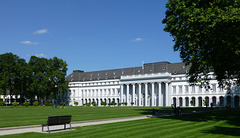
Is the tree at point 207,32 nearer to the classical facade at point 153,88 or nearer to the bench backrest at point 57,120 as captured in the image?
the bench backrest at point 57,120

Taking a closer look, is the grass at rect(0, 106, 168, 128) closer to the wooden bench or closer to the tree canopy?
the wooden bench

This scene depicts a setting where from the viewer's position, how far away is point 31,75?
91.4 meters

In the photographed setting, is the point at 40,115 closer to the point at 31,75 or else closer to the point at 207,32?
the point at 207,32

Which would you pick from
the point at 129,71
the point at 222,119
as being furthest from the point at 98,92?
the point at 222,119

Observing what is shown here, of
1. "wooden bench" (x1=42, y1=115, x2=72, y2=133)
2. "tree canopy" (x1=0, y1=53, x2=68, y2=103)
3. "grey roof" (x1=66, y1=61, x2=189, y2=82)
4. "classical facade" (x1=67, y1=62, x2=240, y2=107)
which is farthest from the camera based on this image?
"grey roof" (x1=66, y1=61, x2=189, y2=82)

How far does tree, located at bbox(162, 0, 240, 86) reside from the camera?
2366cm

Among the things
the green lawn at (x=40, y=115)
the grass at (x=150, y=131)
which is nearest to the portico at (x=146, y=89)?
the green lawn at (x=40, y=115)

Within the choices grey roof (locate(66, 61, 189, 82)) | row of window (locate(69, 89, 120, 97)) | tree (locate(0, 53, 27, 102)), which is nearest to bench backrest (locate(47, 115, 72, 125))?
tree (locate(0, 53, 27, 102))

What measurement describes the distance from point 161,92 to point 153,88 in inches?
147

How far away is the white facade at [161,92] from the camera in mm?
88125

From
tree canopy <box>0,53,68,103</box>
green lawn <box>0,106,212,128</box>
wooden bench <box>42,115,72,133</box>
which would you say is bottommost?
green lawn <box>0,106,212,128</box>

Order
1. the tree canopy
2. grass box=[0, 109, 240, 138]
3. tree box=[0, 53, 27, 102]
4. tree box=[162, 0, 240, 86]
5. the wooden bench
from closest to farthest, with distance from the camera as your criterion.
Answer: grass box=[0, 109, 240, 138] → the wooden bench → tree box=[162, 0, 240, 86] → tree box=[0, 53, 27, 102] → the tree canopy

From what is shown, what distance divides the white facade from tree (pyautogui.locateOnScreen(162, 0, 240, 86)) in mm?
57435

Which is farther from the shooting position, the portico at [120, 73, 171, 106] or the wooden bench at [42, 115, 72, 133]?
the portico at [120, 73, 171, 106]
